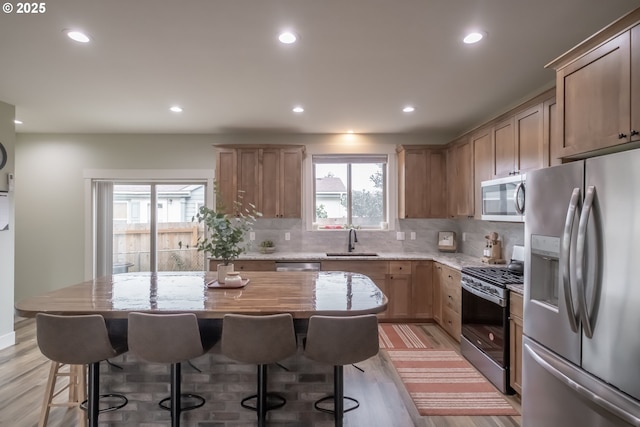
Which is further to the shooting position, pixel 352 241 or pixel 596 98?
pixel 352 241

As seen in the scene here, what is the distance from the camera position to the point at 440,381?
2904 millimetres

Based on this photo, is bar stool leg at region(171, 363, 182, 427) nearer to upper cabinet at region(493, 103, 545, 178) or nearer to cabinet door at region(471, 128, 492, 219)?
upper cabinet at region(493, 103, 545, 178)

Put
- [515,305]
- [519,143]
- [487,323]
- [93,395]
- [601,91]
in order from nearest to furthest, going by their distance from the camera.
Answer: [601,91] < [93,395] < [515,305] < [487,323] < [519,143]

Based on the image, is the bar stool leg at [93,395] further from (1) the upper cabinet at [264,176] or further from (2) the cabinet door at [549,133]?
(2) the cabinet door at [549,133]

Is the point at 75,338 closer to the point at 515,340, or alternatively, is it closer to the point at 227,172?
the point at 515,340

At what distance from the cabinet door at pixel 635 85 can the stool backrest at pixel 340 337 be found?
4.78 ft

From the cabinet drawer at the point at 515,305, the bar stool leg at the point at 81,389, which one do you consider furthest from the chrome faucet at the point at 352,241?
the bar stool leg at the point at 81,389

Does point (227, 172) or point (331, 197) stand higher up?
point (227, 172)

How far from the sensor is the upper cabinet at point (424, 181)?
4.71m

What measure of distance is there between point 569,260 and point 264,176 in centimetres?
373

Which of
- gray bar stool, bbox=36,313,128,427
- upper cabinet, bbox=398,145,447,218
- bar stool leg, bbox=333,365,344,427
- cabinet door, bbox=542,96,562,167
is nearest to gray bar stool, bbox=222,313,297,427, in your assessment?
bar stool leg, bbox=333,365,344,427

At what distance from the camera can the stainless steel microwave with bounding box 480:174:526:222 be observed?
2.83 metres

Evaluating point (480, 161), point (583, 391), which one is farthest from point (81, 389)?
point (480, 161)

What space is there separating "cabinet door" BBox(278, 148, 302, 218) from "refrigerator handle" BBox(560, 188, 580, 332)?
11.2 ft
